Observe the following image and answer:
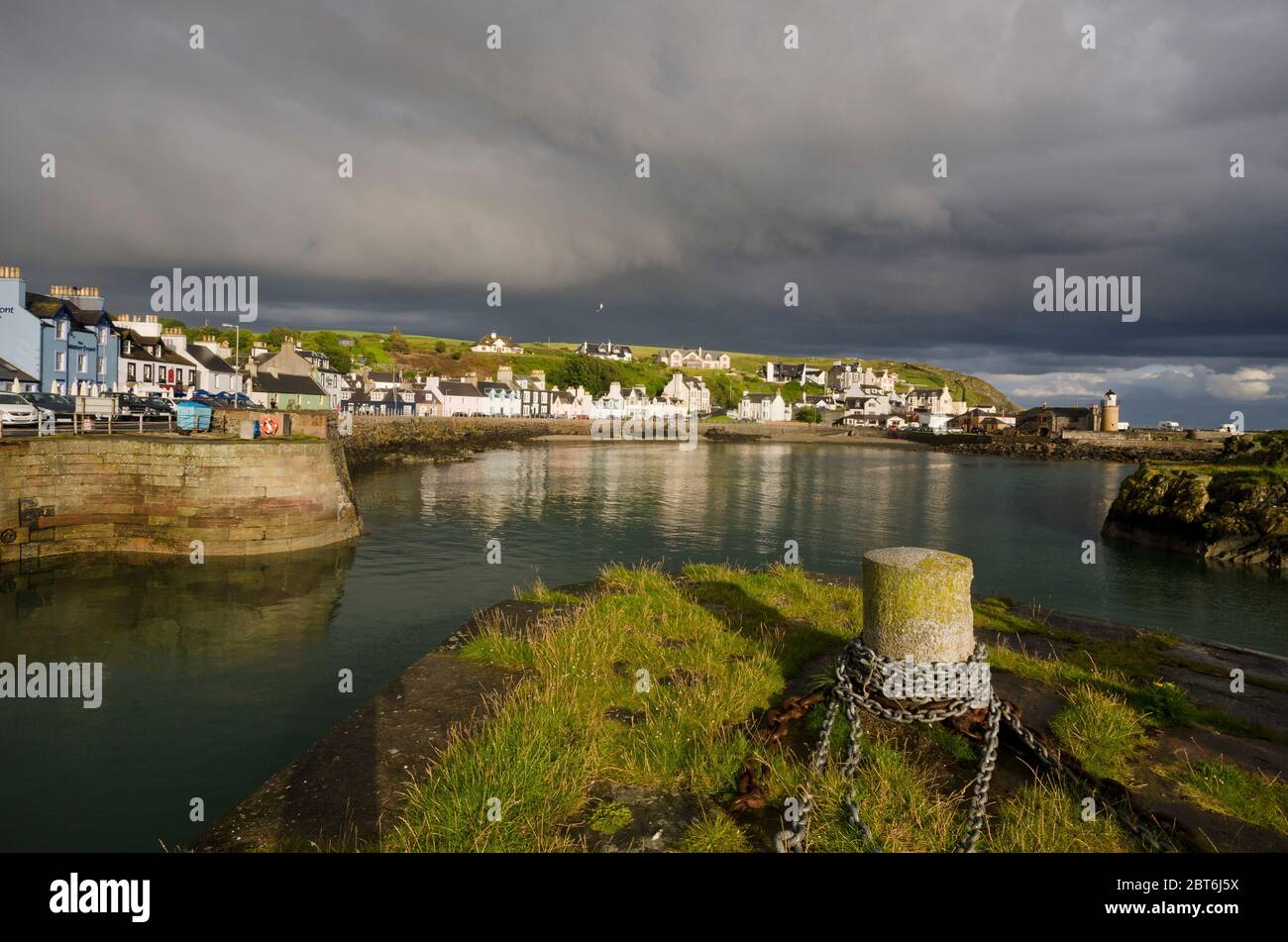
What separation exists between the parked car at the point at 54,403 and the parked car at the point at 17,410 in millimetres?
1470

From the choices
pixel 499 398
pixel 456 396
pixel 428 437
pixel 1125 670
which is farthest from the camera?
pixel 499 398

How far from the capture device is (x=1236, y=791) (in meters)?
7.13

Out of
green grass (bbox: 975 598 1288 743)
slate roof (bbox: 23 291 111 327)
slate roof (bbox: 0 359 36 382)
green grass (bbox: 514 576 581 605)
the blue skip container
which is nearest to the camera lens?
green grass (bbox: 975 598 1288 743)

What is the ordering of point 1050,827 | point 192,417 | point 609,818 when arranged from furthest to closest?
point 192,417 → point 609,818 → point 1050,827

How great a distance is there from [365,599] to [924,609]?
21312 mm

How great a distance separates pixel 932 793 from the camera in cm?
685

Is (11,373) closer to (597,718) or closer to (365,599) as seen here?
(365,599)

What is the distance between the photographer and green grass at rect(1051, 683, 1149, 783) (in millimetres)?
7757

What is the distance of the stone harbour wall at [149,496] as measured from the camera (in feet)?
80.8

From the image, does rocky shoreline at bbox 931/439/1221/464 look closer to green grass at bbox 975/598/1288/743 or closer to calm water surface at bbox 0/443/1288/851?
calm water surface at bbox 0/443/1288/851

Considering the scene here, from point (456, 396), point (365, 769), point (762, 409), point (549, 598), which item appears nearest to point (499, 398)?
point (456, 396)

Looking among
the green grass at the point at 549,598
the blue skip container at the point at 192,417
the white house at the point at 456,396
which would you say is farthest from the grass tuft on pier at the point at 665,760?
the white house at the point at 456,396

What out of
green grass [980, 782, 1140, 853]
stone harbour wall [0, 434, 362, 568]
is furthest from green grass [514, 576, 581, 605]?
stone harbour wall [0, 434, 362, 568]

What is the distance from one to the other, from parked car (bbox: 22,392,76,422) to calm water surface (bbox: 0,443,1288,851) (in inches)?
653
